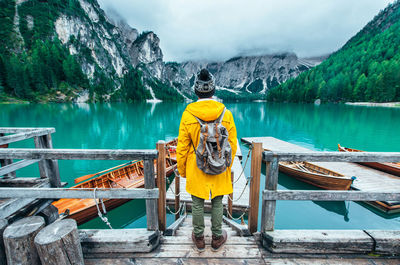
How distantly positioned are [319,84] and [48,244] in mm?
119661

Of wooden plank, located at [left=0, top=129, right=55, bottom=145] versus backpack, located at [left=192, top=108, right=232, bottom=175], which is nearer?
backpack, located at [left=192, top=108, right=232, bottom=175]

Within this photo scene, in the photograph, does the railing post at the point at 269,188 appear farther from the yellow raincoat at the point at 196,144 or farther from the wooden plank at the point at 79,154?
the wooden plank at the point at 79,154

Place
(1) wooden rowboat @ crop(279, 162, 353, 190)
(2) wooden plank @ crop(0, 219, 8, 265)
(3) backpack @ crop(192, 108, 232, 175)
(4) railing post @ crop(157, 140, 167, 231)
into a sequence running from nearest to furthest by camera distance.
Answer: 1. (2) wooden plank @ crop(0, 219, 8, 265)
2. (3) backpack @ crop(192, 108, 232, 175)
3. (4) railing post @ crop(157, 140, 167, 231)
4. (1) wooden rowboat @ crop(279, 162, 353, 190)

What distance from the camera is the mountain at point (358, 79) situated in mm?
71125

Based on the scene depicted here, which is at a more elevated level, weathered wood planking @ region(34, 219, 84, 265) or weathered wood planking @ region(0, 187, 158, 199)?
weathered wood planking @ region(0, 187, 158, 199)

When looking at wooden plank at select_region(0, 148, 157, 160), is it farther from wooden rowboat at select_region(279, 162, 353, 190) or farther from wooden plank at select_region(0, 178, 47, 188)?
wooden rowboat at select_region(279, 162, 353, 190)

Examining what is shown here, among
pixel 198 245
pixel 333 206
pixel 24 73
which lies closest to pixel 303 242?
pixel 198 245

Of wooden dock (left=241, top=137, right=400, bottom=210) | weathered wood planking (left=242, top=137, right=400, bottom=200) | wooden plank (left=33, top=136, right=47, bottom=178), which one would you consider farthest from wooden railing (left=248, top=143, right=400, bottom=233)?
wooden dock (left=241, top=137, right=400, bottom=210)

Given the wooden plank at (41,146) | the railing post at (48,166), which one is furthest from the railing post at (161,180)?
the wooden plank at (41,146)

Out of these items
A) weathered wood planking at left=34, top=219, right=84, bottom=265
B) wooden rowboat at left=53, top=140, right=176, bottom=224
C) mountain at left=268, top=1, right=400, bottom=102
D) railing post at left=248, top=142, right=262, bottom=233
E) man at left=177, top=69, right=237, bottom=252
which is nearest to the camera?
weathered wood planking at left=34, top=219, right=84, bottom=265

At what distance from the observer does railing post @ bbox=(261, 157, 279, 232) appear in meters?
2.66

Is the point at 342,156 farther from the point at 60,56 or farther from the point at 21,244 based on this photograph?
the point at 60,56

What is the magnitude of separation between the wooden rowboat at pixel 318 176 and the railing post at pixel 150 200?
418 inches

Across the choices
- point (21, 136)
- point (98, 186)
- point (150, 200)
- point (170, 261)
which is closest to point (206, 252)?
point (170, 261)
